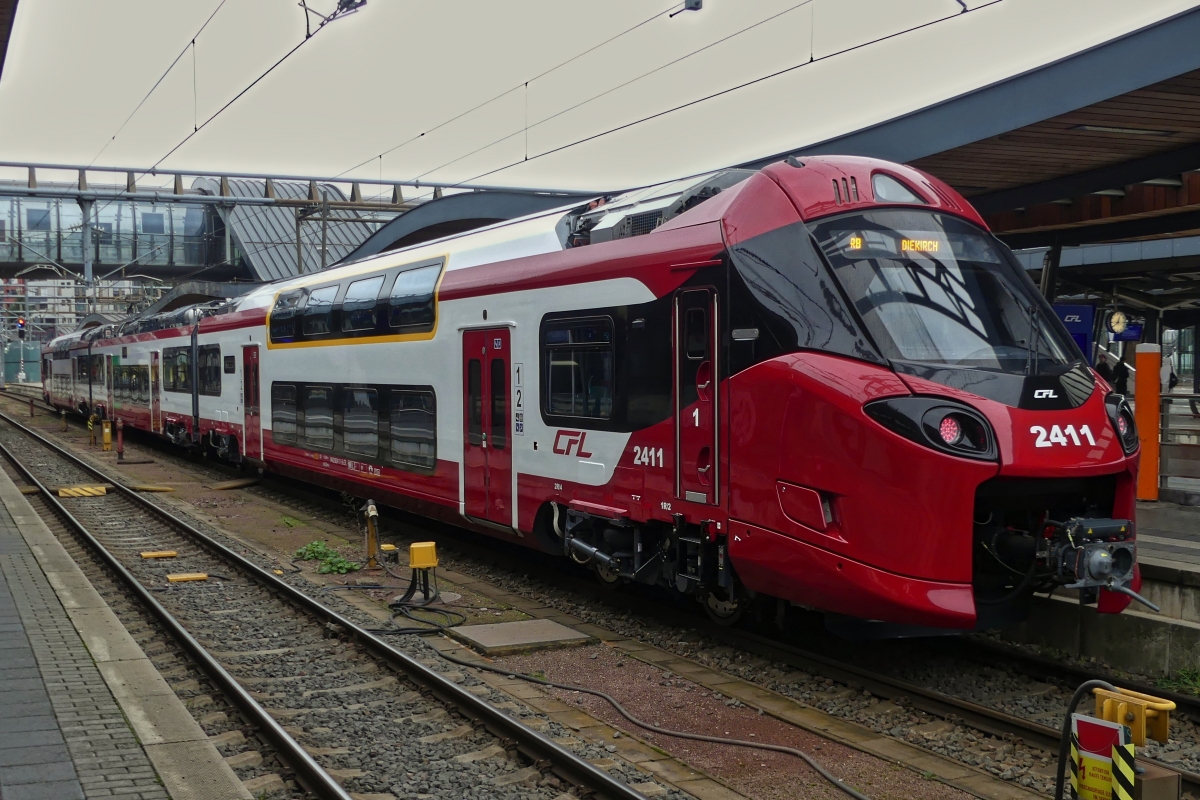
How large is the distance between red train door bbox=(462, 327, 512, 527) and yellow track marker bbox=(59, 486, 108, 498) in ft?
38.1

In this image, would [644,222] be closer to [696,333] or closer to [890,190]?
[696,333]

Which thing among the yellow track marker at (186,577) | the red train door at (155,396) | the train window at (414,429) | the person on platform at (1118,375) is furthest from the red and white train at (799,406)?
the red train door at (155,396)

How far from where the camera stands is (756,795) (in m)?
5.83

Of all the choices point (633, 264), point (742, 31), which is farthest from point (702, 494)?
point (742, 31)

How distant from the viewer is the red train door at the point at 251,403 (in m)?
19.1

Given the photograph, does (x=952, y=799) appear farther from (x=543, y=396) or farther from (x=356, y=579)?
(x=356, y=579)

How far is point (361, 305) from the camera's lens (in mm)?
14438

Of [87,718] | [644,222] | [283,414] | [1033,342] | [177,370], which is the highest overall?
[644,222]

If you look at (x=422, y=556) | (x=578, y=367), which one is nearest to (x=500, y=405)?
(x=578, y=367)

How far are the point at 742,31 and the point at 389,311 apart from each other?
525cm

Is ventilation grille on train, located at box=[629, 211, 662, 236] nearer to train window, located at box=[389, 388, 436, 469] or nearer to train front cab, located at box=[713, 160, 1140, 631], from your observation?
train front cab, located at box=[713, 160, 1140, 631]

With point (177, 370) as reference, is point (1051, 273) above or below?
above

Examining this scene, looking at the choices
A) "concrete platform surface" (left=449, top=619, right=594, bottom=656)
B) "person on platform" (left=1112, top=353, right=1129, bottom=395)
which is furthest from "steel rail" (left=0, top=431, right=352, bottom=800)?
"person on platform" (left=1112, top=353, right=1129, bottom=395)

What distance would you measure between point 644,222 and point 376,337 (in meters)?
5.85
